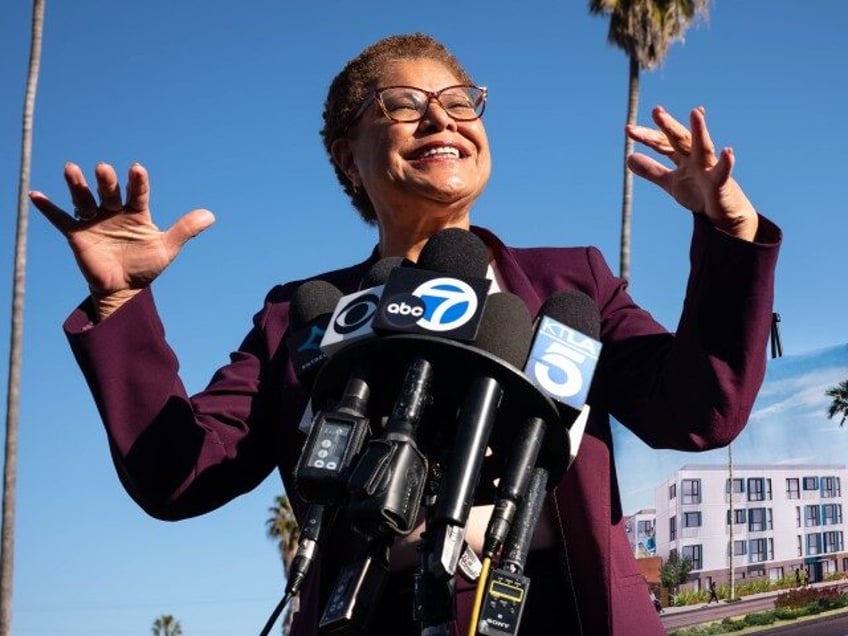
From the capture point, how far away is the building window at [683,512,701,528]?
6.15 meters

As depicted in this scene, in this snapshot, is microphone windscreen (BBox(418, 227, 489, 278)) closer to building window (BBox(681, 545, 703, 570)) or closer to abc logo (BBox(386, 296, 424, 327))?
abc logo (BBox(386, 296, 424, 327))

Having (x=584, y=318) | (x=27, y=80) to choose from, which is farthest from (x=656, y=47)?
(x=584, y=318)

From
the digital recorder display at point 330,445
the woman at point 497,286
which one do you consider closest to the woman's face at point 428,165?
the woman at point 497,286

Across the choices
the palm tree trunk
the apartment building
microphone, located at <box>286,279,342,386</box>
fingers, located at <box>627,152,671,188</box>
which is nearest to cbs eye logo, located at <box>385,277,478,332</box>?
microphone, located at <box>286,279,342,386</box>

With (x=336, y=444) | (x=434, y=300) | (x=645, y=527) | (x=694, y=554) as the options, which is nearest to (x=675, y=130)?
(x=434, y=300)

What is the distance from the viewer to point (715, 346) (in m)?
2.43

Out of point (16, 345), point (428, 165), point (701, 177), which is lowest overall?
point (701, 177)

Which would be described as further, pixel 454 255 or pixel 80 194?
pixel 80 194

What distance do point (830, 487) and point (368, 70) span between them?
12.4 feet

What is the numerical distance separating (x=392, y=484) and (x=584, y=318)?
1.94ft

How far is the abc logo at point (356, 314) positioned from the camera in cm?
214

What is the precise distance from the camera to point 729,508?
19.5 ft

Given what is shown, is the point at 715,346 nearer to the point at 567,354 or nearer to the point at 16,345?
the point at 567,354

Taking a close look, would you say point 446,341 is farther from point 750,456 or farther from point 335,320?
point 750,456
